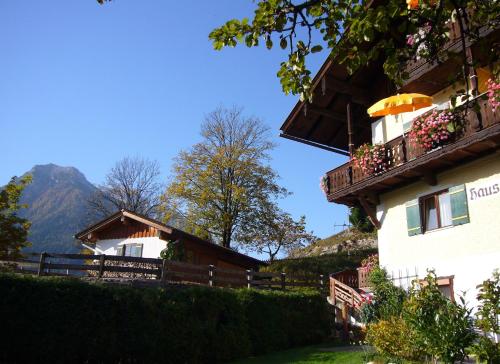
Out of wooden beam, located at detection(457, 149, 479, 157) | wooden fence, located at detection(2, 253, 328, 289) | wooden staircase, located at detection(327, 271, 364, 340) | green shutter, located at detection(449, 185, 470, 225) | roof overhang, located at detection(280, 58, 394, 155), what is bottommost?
wooden staircase, located at detection(327, 271, 364, 340)

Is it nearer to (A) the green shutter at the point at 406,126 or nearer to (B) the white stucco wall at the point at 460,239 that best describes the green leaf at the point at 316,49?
(B) the white stucco wall at the point at 460,239

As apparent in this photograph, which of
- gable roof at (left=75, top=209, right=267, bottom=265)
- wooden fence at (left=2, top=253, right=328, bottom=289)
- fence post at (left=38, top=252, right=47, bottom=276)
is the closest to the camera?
fence post at (left=38, top=252, right=47, bottom=276)

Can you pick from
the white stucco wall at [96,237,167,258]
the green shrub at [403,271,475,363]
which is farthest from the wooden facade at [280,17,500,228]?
the white stucco wall at [96,237,167,258]

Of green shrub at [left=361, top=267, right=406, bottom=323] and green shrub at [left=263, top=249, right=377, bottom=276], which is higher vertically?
green shrub at [left=263, top=249, right=377, bottom=276]

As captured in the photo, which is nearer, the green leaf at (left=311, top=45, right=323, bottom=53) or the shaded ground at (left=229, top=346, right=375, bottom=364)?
the green leaf at (left=311, top=45, right=323, bottom=53)

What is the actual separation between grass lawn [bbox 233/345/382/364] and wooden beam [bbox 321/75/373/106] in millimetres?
9112

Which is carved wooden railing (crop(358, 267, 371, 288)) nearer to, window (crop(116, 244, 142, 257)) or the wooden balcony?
the wooden balcony

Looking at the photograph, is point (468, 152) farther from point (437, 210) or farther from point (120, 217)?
point (120, 217)

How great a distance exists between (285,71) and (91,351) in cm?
960

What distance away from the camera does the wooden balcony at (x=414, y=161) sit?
1226cm

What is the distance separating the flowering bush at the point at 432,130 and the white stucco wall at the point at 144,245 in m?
14.7

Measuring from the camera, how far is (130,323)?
41.6ft

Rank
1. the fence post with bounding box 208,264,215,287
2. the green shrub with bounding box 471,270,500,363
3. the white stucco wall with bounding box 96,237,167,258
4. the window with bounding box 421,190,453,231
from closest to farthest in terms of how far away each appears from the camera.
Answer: the green shrub with bounding box 471,270,500,363 → the window with bounding box 421,190,453,231 → the fence post with bounding box 208,264,215,287 → the white stucco wall with bounding box 96,237,167,258

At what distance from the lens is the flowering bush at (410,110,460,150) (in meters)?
13.2
